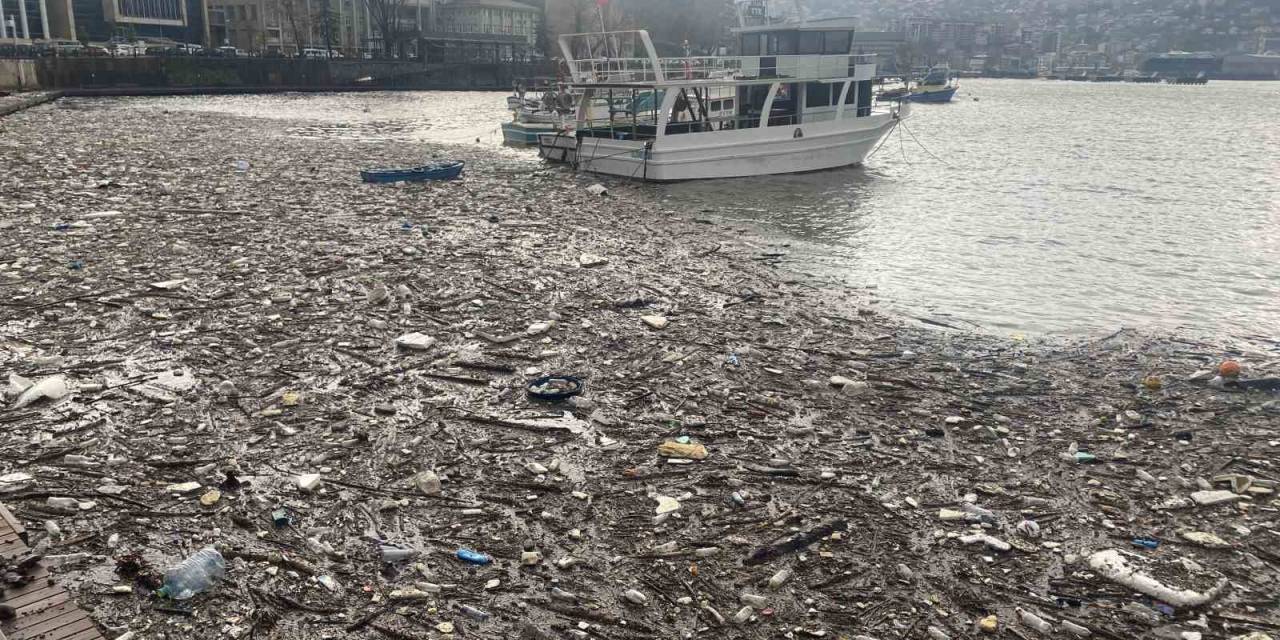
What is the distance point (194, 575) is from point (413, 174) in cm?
1549

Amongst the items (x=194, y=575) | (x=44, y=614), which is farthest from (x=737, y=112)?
(x=44, y=614)

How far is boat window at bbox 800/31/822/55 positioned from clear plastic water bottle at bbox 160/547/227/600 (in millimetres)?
23067

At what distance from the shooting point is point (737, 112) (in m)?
24.5

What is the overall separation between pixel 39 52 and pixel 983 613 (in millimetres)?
66358

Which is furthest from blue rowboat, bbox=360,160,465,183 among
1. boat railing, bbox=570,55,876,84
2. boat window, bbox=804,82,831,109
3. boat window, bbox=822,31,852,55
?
boat window, bbox=822,31,852,55

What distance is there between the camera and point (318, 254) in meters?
11.5

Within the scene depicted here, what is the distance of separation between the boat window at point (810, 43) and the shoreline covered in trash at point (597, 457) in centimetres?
1539

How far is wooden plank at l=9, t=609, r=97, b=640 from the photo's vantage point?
3660mm

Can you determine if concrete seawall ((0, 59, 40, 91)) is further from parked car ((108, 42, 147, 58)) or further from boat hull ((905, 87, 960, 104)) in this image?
boat hull ((905, 87, 960, 104))

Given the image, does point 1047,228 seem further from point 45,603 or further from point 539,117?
point 539,117

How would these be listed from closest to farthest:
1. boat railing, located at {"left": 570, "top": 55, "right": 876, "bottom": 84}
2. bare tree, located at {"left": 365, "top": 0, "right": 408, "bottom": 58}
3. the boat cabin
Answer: the boat cabin < boat railing, located at {"left": 570, "top": 55, "right": 876, "bottom": 84} < bare tree, located at {"left": 365, "top": 0, "right": 408, "bottom": 58}

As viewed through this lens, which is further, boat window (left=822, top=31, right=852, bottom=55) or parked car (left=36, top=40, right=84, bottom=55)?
parked car (left=36, top=40, right=84, bottom=55)

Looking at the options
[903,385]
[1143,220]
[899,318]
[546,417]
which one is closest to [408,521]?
[546,417]

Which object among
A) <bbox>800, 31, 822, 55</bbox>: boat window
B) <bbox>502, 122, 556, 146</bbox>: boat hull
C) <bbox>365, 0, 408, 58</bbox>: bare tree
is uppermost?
<bbox>365, 0, 408, 58</bbox>: bare tree
